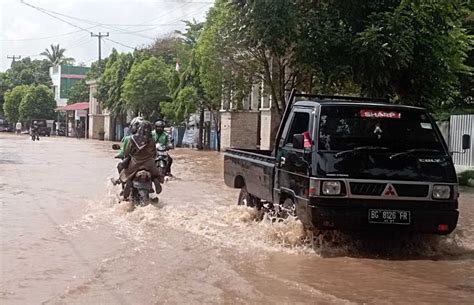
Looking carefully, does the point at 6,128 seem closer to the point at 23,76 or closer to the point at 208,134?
the point at 23,76

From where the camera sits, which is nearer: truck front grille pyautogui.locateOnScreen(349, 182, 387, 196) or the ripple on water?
truck front grille pyautogui.locateOnScreen(349, 182, 387, 196)

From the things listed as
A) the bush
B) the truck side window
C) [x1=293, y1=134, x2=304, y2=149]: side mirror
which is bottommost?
the bush

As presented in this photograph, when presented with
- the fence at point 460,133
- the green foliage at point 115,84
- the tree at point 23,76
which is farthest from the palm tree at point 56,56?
the fence at point 460,133

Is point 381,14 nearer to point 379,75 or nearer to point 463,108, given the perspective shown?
point 379,75

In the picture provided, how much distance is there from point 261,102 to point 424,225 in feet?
95.0

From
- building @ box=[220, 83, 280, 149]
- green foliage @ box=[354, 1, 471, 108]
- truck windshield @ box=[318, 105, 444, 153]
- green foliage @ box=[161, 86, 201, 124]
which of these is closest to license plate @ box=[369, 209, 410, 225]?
truck windshield @ box=[318, 105, 444, 153]

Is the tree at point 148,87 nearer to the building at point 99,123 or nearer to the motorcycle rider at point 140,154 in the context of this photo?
the building at point 99,123

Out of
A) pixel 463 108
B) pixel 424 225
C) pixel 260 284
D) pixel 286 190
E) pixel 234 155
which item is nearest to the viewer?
pixel 260 284

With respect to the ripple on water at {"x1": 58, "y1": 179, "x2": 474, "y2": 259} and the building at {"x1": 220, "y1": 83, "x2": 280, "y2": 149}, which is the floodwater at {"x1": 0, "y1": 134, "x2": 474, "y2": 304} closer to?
the ripple on water at {"x1": 58, "y1": 179, "x2": 474, "y2": 259}

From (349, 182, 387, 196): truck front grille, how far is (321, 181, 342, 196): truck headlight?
0.16 meters

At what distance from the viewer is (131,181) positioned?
12188mm

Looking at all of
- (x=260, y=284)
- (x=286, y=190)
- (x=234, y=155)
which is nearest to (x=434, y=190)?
(x=286, y=190)

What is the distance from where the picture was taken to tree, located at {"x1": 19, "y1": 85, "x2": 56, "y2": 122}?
82188mm

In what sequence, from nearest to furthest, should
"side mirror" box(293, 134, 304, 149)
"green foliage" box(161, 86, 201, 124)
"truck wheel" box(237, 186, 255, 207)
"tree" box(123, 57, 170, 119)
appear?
"side mirror" box(293, 134, 304, 149)
"truck wheel" box(237, 186, 255, 207)
"green foliage" box(161, 86, 201, 124)
"tree" box(123, 57, 170, 119)
